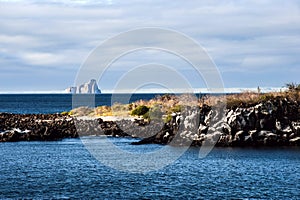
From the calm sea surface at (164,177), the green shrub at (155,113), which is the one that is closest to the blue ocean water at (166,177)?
the calm sea surface at (164,177)

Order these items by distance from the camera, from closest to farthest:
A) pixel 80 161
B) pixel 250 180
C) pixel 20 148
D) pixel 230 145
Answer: pixel 250 180
pixel 80 161
pixel 230 145
pixel 20 148

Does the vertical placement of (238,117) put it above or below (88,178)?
above

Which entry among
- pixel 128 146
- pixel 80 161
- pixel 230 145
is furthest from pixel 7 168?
pixel 230 145

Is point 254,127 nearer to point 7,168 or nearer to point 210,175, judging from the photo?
point 210,175

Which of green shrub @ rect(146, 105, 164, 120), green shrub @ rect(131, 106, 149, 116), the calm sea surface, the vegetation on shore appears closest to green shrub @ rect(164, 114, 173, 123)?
the vegetation on shore

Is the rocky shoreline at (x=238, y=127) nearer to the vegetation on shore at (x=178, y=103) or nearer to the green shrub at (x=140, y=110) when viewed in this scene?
the vegetation on shore at (x=178, y=103)

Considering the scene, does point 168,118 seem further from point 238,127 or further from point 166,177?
point 166,177

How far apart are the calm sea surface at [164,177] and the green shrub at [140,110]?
33.6m

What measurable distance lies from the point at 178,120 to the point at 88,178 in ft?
88.9

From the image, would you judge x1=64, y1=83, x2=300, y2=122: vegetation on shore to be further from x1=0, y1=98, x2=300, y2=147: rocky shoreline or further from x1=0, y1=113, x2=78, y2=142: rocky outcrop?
x1=0, y1=113, x2=78, y2=142: rocky outcrop

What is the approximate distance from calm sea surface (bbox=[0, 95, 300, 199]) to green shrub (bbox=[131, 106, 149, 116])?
33.6m

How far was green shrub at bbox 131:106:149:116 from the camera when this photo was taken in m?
98.8

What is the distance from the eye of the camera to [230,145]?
6625cm

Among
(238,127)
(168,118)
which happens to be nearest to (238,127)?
(238,127)
